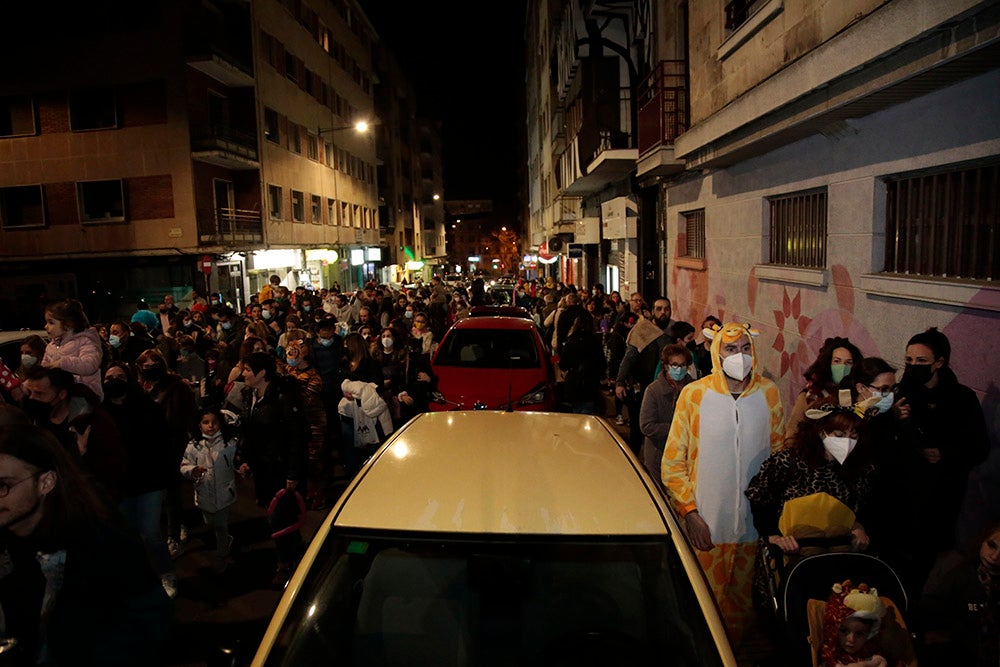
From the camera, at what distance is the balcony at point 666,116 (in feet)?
42.5

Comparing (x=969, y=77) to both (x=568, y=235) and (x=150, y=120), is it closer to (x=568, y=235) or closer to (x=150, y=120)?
(x=150, y=120)

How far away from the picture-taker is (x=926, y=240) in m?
5.99

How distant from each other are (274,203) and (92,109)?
24.8ft

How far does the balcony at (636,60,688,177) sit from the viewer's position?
12953 mm

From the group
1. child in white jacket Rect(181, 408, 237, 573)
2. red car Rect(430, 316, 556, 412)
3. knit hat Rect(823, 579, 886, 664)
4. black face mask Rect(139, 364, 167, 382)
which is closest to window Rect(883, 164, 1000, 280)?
knit hat Rect(823, 579, 886, 664)

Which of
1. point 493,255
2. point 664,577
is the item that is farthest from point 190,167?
point 493,255

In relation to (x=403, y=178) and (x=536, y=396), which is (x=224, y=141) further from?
(x=403, y=178)

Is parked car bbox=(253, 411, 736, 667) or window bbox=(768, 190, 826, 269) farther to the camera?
window bbox=(768, 190, 826, 269)

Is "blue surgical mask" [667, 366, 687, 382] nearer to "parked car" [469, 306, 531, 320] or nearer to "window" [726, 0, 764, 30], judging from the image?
"window" [726, 0, 764, 30]

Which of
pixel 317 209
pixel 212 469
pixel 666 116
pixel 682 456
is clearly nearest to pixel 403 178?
pixel 317 209

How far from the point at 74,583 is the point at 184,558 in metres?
4.20

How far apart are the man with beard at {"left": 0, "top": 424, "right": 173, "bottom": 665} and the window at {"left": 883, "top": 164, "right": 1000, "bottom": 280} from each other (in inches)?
230

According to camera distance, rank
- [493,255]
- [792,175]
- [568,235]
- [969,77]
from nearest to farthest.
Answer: [969,77] → [792,175] → [568,235] → [493,255]

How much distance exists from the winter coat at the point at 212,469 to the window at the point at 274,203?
2398 centimetres
